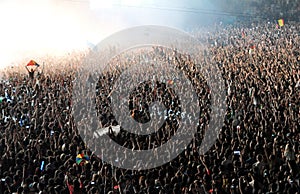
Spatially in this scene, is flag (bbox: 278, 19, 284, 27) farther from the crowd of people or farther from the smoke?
the crowd of people

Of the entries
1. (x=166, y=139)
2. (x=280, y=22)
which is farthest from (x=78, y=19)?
(x=166, y=139)

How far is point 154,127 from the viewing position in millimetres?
10039

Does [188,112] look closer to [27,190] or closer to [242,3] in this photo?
[27,190]

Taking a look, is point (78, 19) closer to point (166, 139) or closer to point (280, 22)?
point (280, 22)

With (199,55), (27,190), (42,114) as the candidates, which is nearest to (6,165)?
(27,190)

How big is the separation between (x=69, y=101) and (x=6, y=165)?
4737 millimetres

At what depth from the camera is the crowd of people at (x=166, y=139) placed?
724 centimetres

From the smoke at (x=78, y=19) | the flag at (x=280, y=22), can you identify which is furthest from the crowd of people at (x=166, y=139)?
the smoke at (x=78, y=19)

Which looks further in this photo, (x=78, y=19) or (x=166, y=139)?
(x=78, y=19)

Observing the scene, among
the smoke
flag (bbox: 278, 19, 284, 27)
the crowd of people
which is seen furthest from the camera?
the smoke

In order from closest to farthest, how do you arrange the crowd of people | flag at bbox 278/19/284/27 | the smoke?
the crowd of people
flag at bbox 278/19/284/27
the smoke

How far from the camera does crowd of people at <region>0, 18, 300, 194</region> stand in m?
7.24

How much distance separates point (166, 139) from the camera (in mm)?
9398

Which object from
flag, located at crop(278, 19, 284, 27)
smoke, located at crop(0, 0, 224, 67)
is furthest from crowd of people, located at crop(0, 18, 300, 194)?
smoke, located at crop(0, 0, 224, 67)
